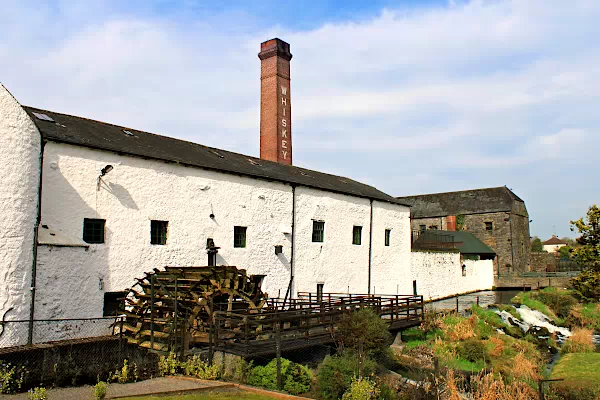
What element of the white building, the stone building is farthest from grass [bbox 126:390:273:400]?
the stone building

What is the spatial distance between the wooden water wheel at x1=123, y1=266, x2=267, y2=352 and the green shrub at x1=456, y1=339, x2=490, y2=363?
6721 mm

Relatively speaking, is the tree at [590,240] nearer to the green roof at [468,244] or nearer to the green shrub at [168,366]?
the green roof at [468,244]

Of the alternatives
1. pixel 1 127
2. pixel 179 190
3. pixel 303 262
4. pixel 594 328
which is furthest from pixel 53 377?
pixel 594 328

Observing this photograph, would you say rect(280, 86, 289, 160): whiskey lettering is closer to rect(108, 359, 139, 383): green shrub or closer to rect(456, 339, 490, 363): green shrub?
rect(456, 339, 490, 363): green shrub

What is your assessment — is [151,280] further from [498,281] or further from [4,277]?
[498,281]

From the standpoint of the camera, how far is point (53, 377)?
10.1 m

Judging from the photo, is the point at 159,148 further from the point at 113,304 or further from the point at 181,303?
the point at 181,303

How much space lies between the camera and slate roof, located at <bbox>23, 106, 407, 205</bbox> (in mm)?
13562

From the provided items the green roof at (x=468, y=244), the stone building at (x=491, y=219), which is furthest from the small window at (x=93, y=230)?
the stone building at (x=491, y=219)

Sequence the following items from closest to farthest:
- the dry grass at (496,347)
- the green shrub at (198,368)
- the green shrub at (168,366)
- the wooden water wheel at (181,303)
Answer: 1. the green shrub at (198,368)
2. the green shrub at (168,366)
3. the wooden water wheel at (181,303)
4. the dry grass at (496,347)

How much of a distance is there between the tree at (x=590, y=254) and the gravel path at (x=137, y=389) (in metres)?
24.3

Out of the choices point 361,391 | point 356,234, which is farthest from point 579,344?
point 361,391

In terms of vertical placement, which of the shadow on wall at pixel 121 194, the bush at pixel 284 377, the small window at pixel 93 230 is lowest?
the bush at pixel 284 377

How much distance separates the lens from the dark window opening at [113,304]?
1312 cm
